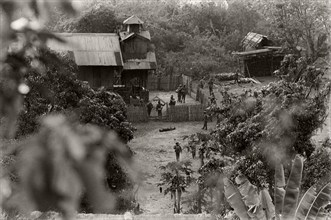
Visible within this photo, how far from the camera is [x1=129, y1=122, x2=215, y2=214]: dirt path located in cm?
1472

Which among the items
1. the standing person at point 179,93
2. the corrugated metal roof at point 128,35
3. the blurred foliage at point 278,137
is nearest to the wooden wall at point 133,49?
the corrugated metal roof at point 128,35

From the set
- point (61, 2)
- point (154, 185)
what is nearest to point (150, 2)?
point (154, 185)

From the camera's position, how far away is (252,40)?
32.8m

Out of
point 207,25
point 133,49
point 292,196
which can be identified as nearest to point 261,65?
point 207,25

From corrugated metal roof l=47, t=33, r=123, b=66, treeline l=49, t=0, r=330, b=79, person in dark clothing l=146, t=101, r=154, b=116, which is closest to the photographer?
corrugated metal roof l=47, t=33, r=123, b=66

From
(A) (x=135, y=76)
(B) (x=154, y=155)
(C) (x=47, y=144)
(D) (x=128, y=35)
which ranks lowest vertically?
(B) (x=154, y=155)

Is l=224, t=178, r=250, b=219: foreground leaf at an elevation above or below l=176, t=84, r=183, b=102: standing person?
below

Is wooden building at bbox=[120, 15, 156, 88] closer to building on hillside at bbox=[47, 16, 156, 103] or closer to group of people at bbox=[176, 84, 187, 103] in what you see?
building on hillside at bbox=[47, 16, 156, 103]

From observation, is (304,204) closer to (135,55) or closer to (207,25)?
(135,55)

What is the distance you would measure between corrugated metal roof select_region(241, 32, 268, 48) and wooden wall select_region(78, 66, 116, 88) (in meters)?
11.1

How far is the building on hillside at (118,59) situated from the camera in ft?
80.6

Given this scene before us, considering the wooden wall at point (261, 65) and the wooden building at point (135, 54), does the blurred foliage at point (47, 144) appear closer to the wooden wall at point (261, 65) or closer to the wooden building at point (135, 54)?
the wooden building at point (135, 54)

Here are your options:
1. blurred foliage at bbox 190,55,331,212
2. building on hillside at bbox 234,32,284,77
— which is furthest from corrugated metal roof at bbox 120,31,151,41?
blurred foliage at bbox 190,55,331,212

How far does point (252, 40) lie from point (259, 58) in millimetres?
1339
